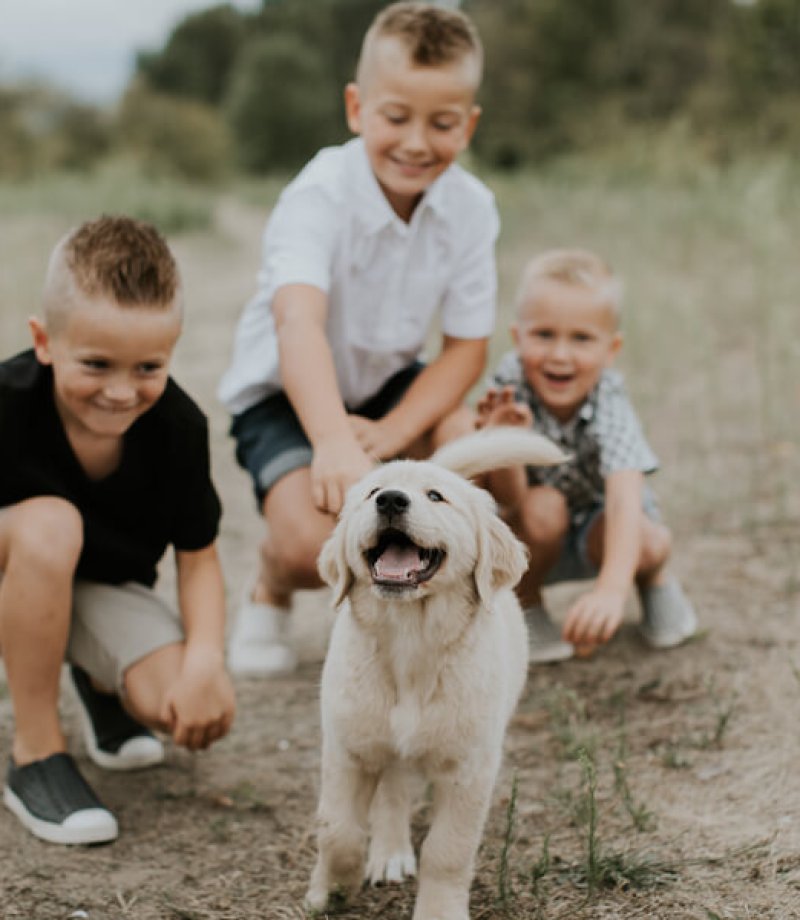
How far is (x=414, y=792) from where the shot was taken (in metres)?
2.92

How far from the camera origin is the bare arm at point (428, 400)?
3.29m

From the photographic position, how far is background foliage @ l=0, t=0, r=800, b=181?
1714cm

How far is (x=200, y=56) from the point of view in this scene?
5956 cm

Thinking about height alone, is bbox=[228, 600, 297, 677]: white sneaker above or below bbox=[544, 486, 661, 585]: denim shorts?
below

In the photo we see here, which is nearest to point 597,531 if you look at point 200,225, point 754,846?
point 754,846

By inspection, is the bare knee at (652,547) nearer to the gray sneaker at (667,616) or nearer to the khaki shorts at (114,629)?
the gray sneaker at (667,616)

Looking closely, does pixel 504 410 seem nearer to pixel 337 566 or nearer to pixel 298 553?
pixel 298 553

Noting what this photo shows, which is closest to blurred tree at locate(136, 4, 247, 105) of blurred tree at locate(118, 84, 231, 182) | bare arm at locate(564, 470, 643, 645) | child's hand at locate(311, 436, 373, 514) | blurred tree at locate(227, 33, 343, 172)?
blurred tree at locate(227, 33, 343, 172)

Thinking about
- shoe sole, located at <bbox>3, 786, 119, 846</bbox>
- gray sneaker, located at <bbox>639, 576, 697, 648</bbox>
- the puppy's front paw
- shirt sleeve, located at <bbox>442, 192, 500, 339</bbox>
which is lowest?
the puppy's front paw

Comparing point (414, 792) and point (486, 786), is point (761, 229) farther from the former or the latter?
point (486, 786)

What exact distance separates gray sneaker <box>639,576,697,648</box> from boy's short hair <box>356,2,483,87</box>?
5.51 feet

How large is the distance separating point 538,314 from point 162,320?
138cm

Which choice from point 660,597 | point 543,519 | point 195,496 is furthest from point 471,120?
point 660,597

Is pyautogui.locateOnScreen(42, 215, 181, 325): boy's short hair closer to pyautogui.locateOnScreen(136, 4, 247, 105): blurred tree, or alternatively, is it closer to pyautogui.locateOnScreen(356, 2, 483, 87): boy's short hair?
pyautogui.locateOnScreen(356, 2, 483, 87): boy's short hair
